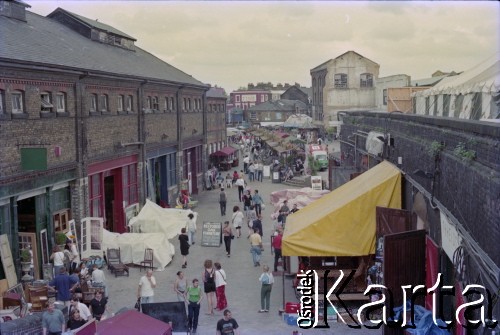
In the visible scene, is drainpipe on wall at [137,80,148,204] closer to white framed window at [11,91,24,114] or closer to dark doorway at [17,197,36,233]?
dark doorway at [17,197,36,233]

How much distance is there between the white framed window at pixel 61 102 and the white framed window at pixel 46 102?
19.7 inches

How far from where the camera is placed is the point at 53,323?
1200cm

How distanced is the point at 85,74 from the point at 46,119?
2.76 meters

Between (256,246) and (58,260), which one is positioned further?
(256,246)

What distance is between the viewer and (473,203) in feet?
28.5

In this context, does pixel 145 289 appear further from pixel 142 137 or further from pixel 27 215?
pixel 142 137

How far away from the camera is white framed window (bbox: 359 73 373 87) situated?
247 ft

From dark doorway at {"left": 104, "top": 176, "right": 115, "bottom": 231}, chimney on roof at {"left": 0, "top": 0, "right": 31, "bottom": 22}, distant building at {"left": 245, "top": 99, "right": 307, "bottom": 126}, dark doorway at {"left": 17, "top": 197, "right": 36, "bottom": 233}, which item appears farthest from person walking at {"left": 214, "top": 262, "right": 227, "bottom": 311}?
distant building at {"left": 245, "top": 99, "right": 307, "bottom": 126}

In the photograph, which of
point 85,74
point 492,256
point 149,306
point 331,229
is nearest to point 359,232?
point 331,229

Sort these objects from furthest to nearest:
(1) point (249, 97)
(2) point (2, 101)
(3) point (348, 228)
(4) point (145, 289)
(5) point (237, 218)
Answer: (1) point (249, 97)
(5) point (237, 218)
(2) point (2, 101)
(3) point (348, 228)
(4) point (145, 289)

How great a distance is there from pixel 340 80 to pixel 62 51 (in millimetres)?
58278

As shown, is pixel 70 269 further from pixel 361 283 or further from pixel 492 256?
pixel 492 256

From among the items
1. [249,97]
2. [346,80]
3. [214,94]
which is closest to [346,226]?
[214,94]

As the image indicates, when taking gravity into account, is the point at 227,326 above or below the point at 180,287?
below
